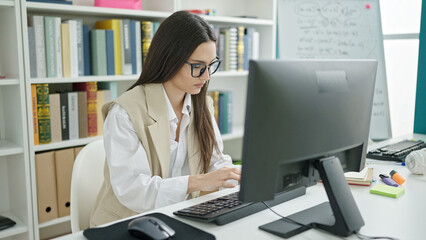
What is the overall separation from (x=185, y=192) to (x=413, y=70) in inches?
85.2

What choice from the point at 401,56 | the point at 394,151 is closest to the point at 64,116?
the point at 394,151

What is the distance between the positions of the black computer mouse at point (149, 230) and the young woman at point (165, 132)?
1.13 ft

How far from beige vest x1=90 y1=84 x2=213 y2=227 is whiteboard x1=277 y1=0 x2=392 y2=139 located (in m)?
1.67

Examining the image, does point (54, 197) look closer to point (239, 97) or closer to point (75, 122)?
point (75, 122)

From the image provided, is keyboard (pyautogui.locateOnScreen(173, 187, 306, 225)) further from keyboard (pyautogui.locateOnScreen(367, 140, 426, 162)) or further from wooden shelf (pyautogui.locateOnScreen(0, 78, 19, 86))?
wooden shelf (pyautogui.locateOnScreen(0, 78, 19, 86))

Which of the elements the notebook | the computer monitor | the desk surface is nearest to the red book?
the desk surface

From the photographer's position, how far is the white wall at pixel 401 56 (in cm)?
285

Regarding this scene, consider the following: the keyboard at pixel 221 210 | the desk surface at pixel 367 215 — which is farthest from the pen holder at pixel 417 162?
the keyboard at pixel 221 210

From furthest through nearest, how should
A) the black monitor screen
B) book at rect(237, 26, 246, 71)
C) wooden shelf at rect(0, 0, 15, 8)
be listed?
book at rect(237, 26, 246, 71)
wooden shelf at rect(0, 0, 15, 8)
the black monitor screen

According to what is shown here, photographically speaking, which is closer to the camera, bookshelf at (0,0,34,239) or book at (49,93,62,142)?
bookshelf at (0,0,34,239)

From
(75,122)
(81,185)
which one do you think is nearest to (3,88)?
(75,122)

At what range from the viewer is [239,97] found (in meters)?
3.35

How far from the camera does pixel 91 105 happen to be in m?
2.30

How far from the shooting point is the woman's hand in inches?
50.8
